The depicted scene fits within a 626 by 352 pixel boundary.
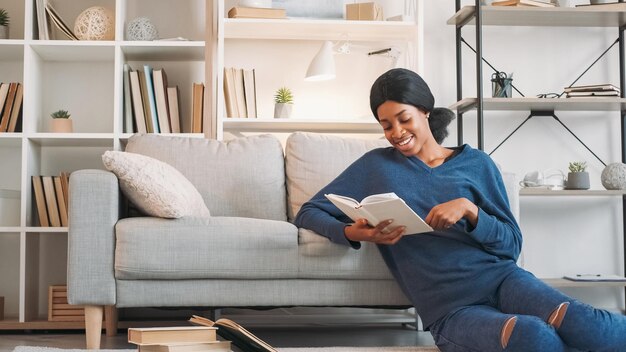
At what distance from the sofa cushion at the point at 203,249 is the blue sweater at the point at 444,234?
198mm

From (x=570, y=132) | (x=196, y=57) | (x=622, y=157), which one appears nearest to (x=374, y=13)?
(x=196, y=57)

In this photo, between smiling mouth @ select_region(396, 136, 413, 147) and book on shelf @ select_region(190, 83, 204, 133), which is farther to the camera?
book on shelf @ select_region(190, 83, 204, 133)

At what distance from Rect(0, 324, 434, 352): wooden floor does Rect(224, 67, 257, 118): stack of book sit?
39.3 inches

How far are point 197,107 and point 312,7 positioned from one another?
760 millimetres

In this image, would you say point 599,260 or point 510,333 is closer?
point 510,333

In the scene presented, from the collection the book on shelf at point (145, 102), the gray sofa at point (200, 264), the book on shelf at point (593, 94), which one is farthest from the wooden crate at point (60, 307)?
the book on shelf at point (593, 94)

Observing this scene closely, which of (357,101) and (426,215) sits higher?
(357,101)

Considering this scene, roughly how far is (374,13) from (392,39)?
24 centimetres

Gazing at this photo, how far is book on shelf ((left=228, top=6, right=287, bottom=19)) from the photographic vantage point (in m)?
3.89

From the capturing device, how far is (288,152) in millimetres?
3412

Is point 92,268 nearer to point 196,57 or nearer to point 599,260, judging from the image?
point 196,57

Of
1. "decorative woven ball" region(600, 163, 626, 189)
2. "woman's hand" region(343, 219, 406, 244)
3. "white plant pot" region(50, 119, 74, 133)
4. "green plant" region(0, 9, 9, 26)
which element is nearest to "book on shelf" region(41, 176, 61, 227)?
"white plant pot" region(50, 119, 74, 133)

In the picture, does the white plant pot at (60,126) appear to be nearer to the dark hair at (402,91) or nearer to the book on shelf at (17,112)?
the book on shelf at (17,112)

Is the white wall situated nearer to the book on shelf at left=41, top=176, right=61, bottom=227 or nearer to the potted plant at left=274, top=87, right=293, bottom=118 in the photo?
the potted plant at left=274, top=87, right=293, bottom=118
